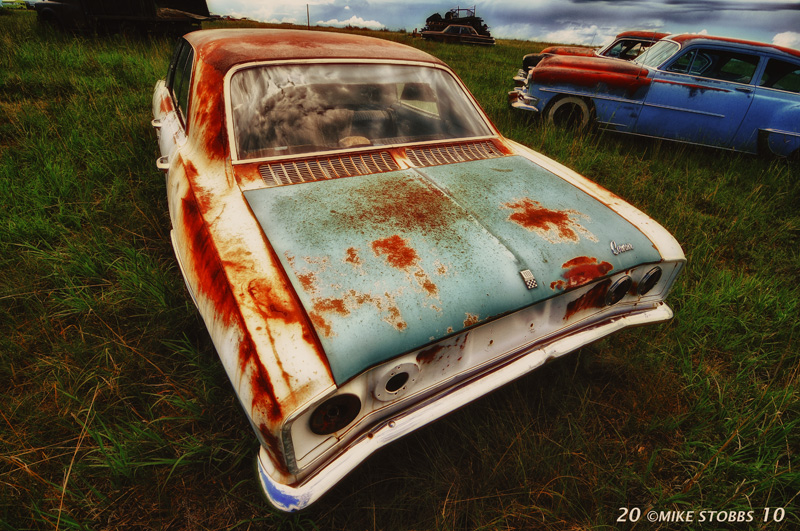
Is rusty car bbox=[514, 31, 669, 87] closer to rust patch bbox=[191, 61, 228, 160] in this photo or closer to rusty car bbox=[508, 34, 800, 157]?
rusty car bbox=[508, 34, 800, 157]

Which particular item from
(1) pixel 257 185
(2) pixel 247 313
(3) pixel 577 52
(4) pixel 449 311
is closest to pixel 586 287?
(4) pixel 449 311

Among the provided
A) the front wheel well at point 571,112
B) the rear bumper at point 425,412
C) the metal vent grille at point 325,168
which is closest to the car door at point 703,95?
the front wheel well at point 571,112

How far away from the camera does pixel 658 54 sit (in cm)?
463

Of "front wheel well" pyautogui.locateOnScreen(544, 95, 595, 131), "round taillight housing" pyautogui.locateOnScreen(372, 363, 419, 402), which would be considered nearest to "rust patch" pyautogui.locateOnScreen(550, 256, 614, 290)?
"round taillight housing" pyautogui.locateOnScreen(372, 363, 419, 402)

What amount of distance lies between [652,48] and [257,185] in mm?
5637

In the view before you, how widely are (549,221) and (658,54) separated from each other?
4625mm

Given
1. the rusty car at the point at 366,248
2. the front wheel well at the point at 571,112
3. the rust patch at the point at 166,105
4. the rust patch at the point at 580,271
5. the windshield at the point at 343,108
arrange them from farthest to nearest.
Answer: the front wheel well at the point at 571,112, the rust patch at the point at 166,105, the windshield at the point at 343,108, the rust patch at the point at 580,271, the rusty car at the point at 366,248

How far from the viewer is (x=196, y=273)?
1.32 metres

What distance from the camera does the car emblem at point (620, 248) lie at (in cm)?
151

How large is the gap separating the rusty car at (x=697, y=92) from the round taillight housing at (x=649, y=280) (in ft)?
12.2

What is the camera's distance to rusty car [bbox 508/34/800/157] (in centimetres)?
415

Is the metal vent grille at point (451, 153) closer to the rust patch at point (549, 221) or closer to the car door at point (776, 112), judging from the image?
the rust patch at point (549, 221)

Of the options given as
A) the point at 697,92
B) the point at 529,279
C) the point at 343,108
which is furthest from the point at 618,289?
the point at 697,92

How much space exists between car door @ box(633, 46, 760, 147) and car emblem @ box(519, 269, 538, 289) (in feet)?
14.3
